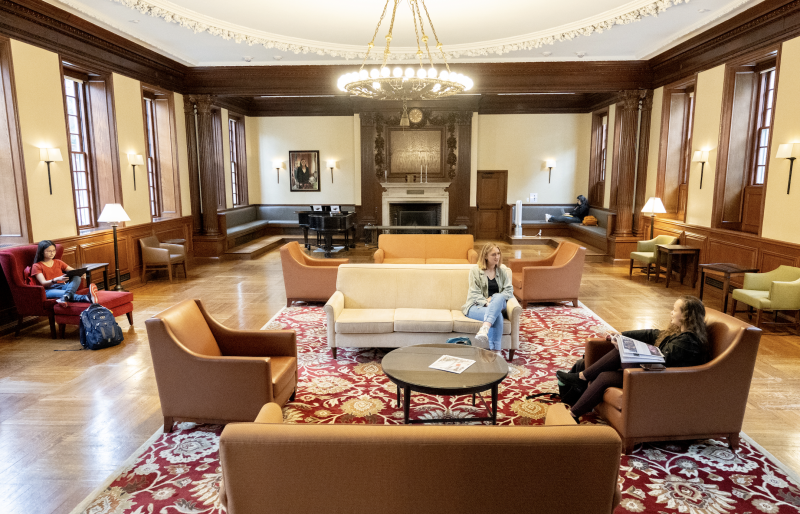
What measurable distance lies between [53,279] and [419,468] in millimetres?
5799

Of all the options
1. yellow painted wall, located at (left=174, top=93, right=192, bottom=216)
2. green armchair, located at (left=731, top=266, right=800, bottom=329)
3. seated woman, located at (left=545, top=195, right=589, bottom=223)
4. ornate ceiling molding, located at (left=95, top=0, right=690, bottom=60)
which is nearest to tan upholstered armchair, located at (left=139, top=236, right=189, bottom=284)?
yellow painted wall, located at (left=174, top=93, right=192, bottom=216)

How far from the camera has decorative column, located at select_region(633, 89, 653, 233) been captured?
10.1 meters

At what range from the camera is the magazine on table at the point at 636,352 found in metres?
3.26

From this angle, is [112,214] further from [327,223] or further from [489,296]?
[489,296]

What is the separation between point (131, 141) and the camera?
8719 mm

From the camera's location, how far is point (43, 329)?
20.3 feet

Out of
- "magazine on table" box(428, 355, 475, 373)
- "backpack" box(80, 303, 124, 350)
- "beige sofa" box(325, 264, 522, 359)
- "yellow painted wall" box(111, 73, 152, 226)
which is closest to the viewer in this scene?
"magazine on table" box(428, 355, 475, 373)

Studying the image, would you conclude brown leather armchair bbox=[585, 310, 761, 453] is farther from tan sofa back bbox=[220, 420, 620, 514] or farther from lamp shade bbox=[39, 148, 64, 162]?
lamp shade bbox=[39, 148, 64, 162]

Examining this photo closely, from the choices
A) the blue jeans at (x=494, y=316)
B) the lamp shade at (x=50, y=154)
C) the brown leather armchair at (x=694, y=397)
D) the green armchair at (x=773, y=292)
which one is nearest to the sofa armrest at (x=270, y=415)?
the brown leather armchair at (x=694, y=397)

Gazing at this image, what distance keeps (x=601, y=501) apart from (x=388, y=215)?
12.2 metres

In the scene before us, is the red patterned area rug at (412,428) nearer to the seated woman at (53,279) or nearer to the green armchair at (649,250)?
the seated woman at (53,279)

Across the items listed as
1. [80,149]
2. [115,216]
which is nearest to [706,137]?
[115,216]

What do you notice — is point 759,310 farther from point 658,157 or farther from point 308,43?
point 308,43

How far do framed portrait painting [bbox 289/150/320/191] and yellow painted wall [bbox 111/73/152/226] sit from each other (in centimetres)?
553
